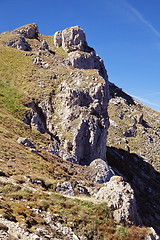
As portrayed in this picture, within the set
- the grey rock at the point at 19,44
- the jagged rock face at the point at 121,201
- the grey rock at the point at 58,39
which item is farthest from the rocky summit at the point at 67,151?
the grey rock at the point at 58,39

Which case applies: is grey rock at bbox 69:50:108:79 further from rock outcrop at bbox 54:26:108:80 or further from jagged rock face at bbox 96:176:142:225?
jagged rock face at bbox 96:176:142:225

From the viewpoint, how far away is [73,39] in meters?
81.7

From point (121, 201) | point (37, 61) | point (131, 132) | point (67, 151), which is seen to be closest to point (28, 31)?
point (37, 61)

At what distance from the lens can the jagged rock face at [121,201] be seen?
1546cm

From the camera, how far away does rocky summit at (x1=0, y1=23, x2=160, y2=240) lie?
→ 1356 cm

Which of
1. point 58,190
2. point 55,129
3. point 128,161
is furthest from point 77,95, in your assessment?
point 128,161

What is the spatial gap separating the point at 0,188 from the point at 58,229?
5.16m

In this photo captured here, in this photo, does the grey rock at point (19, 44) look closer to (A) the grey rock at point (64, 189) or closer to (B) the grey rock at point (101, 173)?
(B) the grey rock at point (101, 173)

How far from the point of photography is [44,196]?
1544cm

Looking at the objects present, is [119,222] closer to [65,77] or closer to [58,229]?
[58,229]

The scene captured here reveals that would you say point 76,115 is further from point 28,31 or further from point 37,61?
point 28,31

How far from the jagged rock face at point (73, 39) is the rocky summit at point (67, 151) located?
1.38 ft

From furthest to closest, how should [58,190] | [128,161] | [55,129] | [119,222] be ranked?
[128,161], [55,129], [58,190], [119,222]

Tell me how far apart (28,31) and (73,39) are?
810 inches
